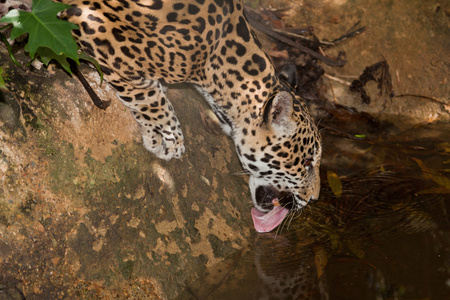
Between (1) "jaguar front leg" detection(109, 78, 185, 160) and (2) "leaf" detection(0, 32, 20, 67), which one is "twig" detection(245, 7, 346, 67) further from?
(2) "leaf" detection(0, 32, 20, 67)

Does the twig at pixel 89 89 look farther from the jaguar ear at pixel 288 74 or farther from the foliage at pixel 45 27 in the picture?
Answer: the jaguar ear at pixel 288 74

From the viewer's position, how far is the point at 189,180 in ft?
15.8

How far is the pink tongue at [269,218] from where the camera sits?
204 inches

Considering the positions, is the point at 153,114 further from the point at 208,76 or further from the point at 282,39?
the point at 282,39

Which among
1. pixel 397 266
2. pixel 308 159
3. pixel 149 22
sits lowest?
pixel 397 266

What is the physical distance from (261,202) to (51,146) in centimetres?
236

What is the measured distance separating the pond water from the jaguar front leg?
Answer: 1.39 m

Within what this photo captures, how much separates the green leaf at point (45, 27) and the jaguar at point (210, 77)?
78 cm

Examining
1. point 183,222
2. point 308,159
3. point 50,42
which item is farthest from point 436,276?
point 50,42

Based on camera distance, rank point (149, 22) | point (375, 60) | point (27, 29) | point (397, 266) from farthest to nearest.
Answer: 1. point (375, 60)
2. point (397, 266)
3. point (149, 22)
4. point (27, 29)

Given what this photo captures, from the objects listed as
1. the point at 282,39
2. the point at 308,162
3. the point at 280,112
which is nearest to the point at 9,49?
the point at 280,112

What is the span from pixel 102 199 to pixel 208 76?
160 cm

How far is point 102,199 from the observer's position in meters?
4.00

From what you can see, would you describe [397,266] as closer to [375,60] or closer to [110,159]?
[110,159]
